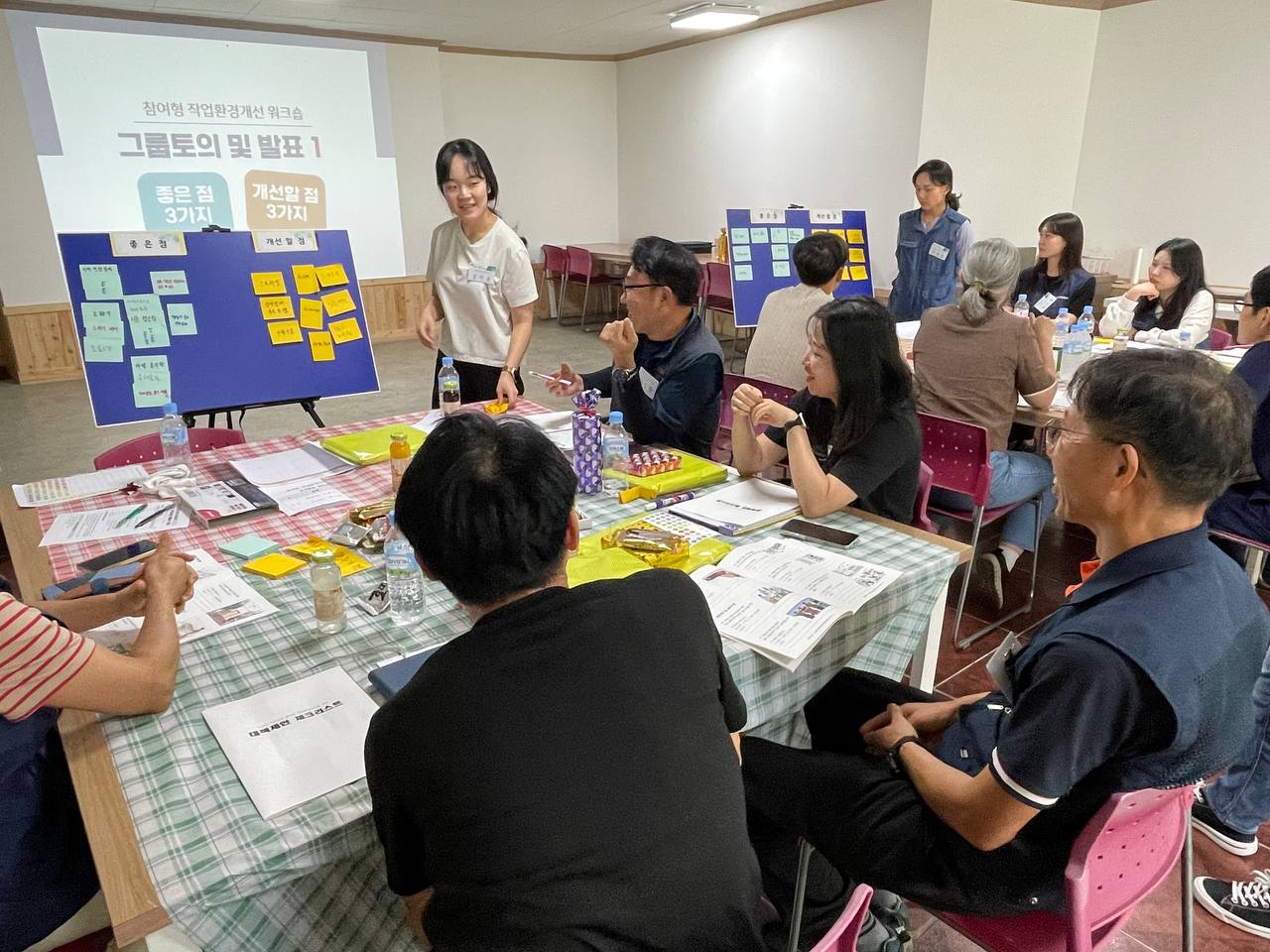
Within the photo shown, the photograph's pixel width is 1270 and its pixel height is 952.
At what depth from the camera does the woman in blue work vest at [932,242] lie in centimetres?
472

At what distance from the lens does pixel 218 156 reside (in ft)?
20.6

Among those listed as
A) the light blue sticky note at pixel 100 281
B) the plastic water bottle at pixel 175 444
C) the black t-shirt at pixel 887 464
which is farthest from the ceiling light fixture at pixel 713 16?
the plastic water bottle at pixel 175 444

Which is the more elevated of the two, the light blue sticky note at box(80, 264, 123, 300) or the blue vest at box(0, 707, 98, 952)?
the light blue sticky note at box(80, 264, 123, 300)

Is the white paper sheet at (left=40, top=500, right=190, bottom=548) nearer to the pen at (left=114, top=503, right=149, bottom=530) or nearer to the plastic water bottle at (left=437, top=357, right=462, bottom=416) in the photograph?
the pen at (left=114, top=503, right=149, bottom=530)

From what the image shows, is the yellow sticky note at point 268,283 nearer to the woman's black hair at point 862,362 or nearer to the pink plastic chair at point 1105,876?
the woman's black hair at point 862,362

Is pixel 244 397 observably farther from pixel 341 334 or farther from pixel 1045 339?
pixel 1045 339

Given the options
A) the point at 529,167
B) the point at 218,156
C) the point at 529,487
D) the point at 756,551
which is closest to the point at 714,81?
the point at 529,167

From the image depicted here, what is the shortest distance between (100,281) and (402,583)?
184cm

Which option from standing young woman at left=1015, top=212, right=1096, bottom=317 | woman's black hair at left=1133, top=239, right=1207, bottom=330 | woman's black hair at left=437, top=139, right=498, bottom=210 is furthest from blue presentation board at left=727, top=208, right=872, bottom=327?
woman's black hair at left=437, top=139, right=498, bottom=210

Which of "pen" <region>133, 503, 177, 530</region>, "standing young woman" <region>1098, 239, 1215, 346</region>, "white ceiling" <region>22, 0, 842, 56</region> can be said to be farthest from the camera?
"white ceiling" <region>22, 0, 842, 56</region>

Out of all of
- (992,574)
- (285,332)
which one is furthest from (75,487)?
(992,574)

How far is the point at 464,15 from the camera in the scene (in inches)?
236

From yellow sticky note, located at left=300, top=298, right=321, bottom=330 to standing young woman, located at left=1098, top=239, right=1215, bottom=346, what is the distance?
356cm

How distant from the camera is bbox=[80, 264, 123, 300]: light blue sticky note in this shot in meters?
2.49
